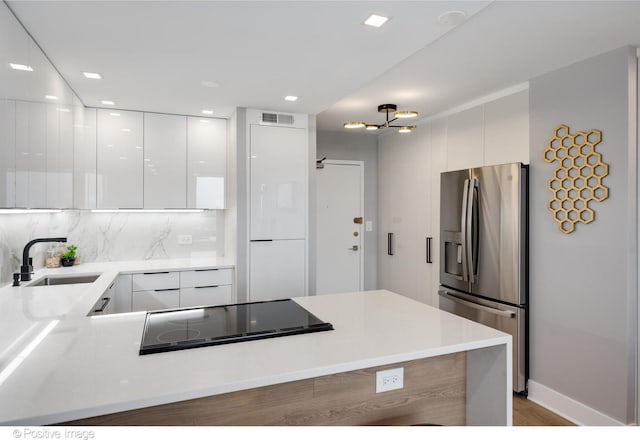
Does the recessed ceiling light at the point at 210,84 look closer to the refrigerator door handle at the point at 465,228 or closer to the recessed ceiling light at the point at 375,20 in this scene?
the recessed ceiling light at the point at 375,20

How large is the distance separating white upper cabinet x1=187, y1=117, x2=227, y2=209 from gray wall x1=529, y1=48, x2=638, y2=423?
2830mm

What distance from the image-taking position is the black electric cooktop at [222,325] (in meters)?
1.42

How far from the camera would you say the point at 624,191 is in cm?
234

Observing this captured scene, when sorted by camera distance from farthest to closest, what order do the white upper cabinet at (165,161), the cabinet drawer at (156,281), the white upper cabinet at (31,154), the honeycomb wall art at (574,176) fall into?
the white upper cabinet at (165,161), the cabinet drawer at (156,281), the honeycomb wall art at (574,176), the white upper cabinet at (31,154)

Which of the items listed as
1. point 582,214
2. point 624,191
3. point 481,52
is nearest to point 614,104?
point 624,191

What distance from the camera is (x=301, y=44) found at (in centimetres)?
218

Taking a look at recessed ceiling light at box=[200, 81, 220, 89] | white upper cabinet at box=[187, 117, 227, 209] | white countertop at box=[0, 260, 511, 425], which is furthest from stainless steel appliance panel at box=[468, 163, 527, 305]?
white upper cabinet at box=[187, 117, 227, 209]

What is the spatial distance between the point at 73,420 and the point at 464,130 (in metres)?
3.75

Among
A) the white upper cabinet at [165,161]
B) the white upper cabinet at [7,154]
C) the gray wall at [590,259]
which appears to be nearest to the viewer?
the white upper cabinet at [7,154]

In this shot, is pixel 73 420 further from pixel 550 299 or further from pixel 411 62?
pixel 550 299

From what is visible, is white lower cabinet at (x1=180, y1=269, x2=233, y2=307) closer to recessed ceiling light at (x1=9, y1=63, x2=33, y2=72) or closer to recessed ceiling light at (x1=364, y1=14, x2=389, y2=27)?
recessed ceiling light at (x1=9, y1=63, x2=33, y2=72)

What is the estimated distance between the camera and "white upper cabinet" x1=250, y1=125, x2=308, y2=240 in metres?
3.55

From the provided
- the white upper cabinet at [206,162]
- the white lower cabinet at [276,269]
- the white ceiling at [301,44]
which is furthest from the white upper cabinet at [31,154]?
the white lower cabinet at [276,269]

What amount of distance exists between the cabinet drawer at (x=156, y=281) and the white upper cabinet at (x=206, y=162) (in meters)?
0.73
